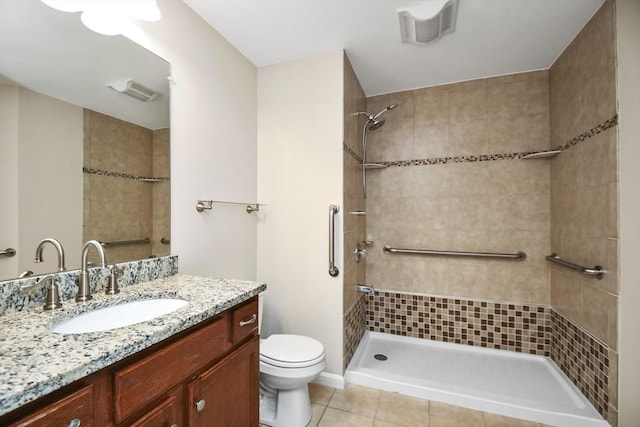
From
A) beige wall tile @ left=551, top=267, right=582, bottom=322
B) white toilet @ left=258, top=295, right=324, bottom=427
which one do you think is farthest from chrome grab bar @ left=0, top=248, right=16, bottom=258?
beige wall tile @ left=551, top=267, right=582, bottom=322

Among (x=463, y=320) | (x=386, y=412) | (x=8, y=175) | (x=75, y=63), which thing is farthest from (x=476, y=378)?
(x=75, y=63)

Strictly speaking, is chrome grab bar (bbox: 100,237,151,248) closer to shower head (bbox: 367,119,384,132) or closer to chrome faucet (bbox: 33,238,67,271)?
chrome faucet (bbox: 33,238,67,271)

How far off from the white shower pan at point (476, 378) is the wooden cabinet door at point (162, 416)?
57.0 inches

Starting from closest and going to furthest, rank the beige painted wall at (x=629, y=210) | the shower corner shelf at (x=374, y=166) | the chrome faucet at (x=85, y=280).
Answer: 1. the chrome faucet at (x=85, y=280)
2. the beige painted wall at (x=629, y=210)
3. the shower corner shelf at (x=374, y=166)

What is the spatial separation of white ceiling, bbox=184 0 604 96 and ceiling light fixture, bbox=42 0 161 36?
1.49ft

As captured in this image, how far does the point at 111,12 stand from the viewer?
120 cm

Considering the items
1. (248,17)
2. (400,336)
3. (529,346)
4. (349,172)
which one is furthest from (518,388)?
(248,17)

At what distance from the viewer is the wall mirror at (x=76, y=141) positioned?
935mm

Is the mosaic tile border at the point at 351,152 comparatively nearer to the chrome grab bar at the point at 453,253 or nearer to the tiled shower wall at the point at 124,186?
the chrome grab bar at the point at 453,253

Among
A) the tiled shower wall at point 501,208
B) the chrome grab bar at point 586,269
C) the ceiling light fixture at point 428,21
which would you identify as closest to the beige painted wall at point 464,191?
the tiled shower wall at point 501,208

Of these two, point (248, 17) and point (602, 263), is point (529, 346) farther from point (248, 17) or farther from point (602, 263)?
point (248, 17)

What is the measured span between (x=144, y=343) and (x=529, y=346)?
109 inches

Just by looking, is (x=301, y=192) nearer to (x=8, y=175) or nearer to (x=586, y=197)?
(x=8, y=175)

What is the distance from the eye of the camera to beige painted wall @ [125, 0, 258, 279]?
1.49 metres
